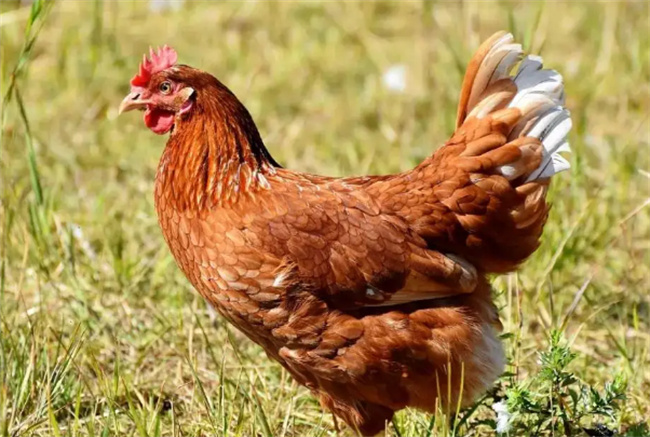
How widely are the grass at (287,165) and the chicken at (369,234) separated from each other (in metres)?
0.20

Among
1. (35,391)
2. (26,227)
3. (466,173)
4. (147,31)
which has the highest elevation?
(147,31)

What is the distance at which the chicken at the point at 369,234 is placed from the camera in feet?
10.7

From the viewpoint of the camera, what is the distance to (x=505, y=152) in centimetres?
339

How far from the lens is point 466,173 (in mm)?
3398

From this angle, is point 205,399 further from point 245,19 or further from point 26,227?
point 245,19

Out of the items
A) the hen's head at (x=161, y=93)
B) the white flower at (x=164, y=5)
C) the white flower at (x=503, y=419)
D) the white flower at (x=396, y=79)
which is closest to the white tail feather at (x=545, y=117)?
the white flower at (x=503, y=419)

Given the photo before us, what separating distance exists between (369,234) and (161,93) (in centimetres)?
83

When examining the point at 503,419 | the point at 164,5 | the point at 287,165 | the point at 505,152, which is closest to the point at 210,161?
the point at 505,152

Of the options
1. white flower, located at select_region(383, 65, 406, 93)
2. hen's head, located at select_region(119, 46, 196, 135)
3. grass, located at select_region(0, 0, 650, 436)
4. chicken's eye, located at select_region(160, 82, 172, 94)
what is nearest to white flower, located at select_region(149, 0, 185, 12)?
grass, located at select_region(0, 0, 650, 436)

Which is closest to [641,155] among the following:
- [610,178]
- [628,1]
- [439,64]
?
[610,178]

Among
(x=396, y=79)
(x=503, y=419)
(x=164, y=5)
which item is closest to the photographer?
(x=503, y=419)

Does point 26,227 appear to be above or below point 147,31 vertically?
below

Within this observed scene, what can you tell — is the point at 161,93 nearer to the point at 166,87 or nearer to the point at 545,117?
the point at 166,87

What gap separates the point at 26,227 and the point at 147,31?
123 inches
